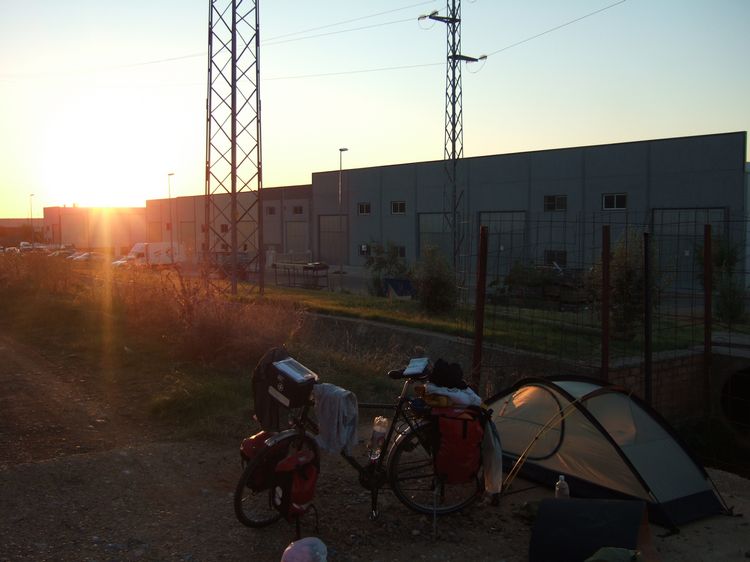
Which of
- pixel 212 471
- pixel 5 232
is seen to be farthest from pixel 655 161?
pixel 5 232

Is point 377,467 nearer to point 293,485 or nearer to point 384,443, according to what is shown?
point 384,443

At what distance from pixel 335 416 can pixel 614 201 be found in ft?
113

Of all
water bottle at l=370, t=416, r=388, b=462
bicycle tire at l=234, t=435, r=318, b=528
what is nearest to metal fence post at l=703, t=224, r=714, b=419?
water bottle at l=370, t=416, r=388, b=462

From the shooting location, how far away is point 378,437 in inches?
190

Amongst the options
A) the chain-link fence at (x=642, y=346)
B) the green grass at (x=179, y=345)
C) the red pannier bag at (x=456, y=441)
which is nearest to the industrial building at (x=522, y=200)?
the chain-link fence at (x=642, y=346)

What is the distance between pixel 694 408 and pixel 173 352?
25.6 ft

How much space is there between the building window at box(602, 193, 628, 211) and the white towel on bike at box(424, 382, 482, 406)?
3307cm

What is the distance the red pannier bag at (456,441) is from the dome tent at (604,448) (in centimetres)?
114

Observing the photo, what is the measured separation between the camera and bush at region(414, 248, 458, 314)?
64.0ft

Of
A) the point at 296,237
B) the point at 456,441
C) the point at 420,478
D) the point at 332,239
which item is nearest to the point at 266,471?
the point at 420,478

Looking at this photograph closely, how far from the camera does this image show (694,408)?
34.8ft

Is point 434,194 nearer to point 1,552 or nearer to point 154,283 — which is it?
point 154,283

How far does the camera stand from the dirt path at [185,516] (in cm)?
434

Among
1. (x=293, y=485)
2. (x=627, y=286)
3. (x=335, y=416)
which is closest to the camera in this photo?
(x=293, y=485)
